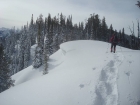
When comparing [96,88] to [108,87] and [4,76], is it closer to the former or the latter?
[108,87]

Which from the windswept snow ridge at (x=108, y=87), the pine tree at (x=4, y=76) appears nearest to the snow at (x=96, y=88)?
the windswept snow ridge at (x=108, y=87)

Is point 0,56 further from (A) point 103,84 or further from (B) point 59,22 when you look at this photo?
(B) point 59,22

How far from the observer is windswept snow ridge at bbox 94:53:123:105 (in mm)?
7960

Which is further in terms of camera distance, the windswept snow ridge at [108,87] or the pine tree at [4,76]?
the pine tree at [4,76]

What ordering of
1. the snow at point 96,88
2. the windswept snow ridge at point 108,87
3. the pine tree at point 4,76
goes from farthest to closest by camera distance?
1. the pine tree at point 4,76
2. the snow at point 96,88
3. the windswept snow ridge at point 108,87

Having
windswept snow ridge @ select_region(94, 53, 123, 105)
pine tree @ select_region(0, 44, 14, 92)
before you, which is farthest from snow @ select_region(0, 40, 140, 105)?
pine tree @ select_region(0, 44, 14, 92)

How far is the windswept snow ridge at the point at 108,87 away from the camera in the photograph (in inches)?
313

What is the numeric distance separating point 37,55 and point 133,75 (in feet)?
102

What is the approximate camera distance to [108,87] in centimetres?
893

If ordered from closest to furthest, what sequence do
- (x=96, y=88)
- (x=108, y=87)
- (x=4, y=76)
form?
(x=96, y=88), (x=108, y=87), (x=4, y=76)

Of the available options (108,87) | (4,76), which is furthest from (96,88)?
(4,76)

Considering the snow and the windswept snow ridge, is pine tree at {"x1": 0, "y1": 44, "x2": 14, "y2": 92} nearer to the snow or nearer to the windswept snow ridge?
the snow

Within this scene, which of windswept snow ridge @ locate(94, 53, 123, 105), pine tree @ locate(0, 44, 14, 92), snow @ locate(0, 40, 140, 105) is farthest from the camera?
pine tree @ locate(0, 44, 14, 92)

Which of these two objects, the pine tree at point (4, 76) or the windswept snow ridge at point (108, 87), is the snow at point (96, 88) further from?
the pine tree at point (4, 76)
